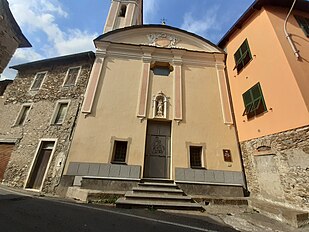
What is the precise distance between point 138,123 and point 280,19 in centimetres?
810

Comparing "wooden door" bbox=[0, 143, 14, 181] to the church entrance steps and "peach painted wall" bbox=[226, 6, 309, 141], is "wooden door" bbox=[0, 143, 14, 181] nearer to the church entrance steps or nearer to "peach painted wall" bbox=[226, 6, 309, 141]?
the church entrance steps

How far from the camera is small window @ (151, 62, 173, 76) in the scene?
9695 millimetres

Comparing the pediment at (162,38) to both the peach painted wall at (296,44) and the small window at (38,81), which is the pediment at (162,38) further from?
the small window at (38,81)

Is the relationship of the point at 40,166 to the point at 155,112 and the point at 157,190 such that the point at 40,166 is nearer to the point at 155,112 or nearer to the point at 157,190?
the point at 157,190

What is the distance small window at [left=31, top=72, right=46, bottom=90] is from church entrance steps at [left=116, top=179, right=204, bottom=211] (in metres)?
9.58

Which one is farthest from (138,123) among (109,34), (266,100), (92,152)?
(109,34)

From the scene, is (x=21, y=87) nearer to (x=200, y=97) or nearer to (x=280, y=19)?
(x=200, y=97)

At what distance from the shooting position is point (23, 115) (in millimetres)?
→ 9891

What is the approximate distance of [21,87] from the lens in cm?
1082

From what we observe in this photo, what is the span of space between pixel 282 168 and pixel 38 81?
14154 millimetres

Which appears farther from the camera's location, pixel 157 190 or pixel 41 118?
pixel 41 118

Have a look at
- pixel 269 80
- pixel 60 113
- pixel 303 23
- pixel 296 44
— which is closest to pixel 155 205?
pixel 269 80

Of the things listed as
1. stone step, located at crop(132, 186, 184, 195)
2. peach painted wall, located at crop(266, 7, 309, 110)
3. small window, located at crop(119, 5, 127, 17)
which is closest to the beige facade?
stone step, located at crop(132, 186, 184, 195)

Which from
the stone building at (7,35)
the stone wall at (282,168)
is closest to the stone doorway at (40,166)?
the stone building at (7,35)
